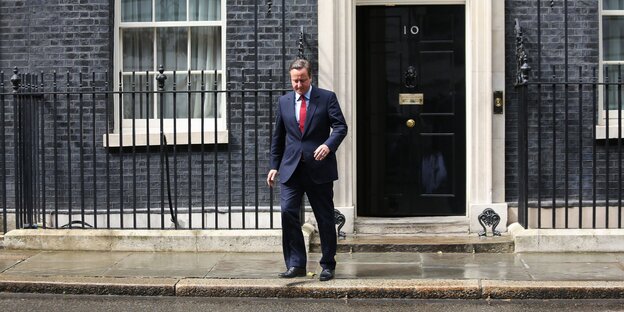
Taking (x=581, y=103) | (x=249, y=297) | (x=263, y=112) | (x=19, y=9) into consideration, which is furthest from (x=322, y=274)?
(x=19, y=9)

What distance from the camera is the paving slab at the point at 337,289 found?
6758 millimetres

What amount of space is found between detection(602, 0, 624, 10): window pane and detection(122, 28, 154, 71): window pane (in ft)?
15.7

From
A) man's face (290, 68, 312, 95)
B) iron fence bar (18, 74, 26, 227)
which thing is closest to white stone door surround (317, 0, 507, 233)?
man's face (290, 68, 312, 95)

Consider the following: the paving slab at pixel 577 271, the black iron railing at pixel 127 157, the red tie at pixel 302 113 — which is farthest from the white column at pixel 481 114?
the red tie at pixel 302 113

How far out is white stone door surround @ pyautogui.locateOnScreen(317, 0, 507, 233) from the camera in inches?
347

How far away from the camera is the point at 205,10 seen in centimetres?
923

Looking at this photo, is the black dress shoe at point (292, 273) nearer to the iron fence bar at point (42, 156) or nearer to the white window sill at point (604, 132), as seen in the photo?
the iron fence bar at point (42, 156)

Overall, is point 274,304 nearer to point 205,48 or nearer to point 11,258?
point 11,258

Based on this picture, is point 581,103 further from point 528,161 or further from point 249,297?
point 249,297

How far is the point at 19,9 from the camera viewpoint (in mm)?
9148

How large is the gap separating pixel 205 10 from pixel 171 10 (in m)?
0.37

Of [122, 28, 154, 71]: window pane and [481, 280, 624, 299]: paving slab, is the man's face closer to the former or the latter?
[481, 280, 624, 299]: paving slab

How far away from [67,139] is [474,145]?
419 cm

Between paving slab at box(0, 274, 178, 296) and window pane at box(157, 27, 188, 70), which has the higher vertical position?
window pane at box(157, 27, 188, 70)
